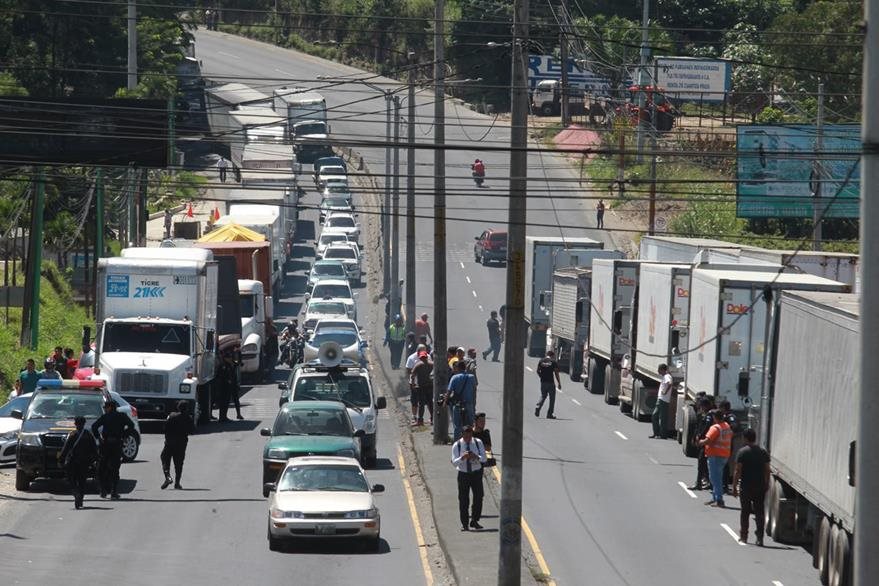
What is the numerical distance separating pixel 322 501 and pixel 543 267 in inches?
1230

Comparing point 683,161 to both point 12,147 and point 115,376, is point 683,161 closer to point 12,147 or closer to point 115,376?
point 12,147

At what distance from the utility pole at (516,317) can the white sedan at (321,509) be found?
9.20 ft

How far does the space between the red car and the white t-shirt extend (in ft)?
117

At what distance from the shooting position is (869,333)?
9445mm

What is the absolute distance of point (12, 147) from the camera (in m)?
39.9

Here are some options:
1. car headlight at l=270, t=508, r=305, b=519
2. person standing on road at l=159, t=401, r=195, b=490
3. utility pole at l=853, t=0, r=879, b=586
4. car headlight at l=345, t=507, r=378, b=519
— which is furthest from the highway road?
utility pole at l=853, t=0, r=879, b=586

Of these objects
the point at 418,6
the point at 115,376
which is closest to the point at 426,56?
the point at 418,6

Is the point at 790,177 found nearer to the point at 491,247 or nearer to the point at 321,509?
the point at 491,247

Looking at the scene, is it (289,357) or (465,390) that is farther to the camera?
(289,357)

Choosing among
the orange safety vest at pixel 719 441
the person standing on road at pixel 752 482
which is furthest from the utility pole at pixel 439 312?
the person standing on road at pixel 752 482

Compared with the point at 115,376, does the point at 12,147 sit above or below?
above

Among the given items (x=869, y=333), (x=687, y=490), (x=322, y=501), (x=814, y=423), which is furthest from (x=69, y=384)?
(x=869, y=333)

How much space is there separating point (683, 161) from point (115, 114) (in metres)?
41.7

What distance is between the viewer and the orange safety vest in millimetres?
23141
